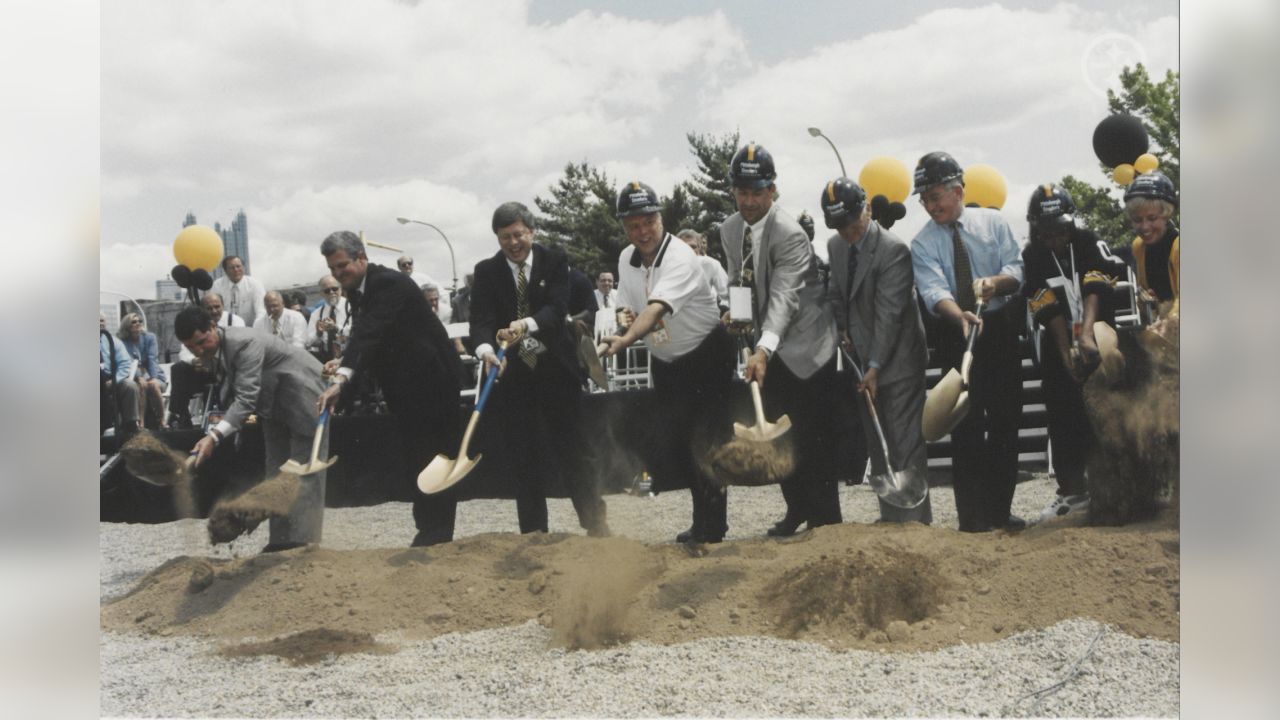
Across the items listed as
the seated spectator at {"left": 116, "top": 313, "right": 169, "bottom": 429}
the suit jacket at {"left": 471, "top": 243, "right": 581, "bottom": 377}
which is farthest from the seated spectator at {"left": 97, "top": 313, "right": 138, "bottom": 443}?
the suit jacket at {"left": 471, "top": 243, "right": 581, "bottom": 377}

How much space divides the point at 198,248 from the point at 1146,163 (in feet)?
13.3

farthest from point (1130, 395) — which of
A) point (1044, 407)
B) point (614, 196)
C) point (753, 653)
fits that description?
point (614, 196)

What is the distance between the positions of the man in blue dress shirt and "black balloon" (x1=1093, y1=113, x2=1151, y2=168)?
1.68ft

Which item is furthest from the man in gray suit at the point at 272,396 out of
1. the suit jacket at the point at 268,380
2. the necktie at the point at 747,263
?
the necktie at the point at 747,263

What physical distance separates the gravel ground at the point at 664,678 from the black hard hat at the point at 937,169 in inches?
52.7

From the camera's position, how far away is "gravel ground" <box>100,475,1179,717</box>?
13.0 ft

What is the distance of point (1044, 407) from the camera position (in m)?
4.78

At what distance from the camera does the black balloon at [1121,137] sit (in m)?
4.34

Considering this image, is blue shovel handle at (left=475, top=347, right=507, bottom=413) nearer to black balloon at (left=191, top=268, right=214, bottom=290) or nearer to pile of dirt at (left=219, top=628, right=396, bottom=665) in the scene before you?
pile of dirt at (left=219, top=628, right=396, bottom=665)

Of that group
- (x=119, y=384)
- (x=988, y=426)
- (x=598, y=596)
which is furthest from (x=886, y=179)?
(x=119, y=384)

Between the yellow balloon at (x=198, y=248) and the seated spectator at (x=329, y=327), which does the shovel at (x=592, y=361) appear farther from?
the yellow balloon at (x=198, y=248)

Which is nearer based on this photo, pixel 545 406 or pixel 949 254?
pixel 949 254
